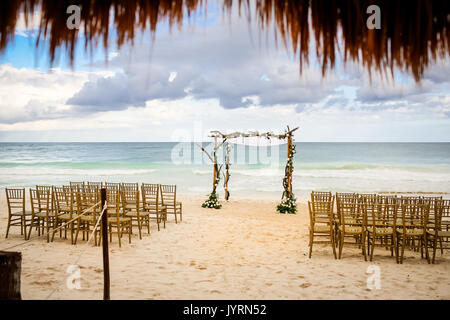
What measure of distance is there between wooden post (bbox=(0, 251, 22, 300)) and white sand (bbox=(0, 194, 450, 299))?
0.99 meters

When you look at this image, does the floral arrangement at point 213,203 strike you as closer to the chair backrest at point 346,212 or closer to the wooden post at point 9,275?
the chair backrest at point 346,212

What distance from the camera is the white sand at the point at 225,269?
376cm

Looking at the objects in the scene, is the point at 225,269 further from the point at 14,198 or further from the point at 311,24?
the point at 14,198

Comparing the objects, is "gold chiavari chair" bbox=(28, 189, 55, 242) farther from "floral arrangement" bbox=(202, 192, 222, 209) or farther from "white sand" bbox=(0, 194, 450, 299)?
"floral arrangement" bbox=(202, 192, 222, 209)

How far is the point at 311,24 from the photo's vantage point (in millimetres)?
1564

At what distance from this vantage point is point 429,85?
1670mm

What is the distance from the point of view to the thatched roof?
1492 millimetres

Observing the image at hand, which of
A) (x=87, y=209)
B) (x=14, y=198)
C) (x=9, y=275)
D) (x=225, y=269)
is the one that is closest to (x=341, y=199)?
(x=225, y=269)

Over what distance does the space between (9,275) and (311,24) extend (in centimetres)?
283

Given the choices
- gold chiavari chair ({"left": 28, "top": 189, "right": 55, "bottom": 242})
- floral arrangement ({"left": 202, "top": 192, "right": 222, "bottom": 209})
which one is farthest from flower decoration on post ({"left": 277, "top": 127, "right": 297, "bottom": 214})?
gold chiavari chair ({"left": 28, "top": 189, "right": 55, "bottom": 242})

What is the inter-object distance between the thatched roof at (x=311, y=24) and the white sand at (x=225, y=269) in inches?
114

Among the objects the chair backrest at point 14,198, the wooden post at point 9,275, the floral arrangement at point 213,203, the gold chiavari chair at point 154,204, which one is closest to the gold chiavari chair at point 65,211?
the chair backrest at point 14,198

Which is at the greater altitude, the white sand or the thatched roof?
the thatched roof
